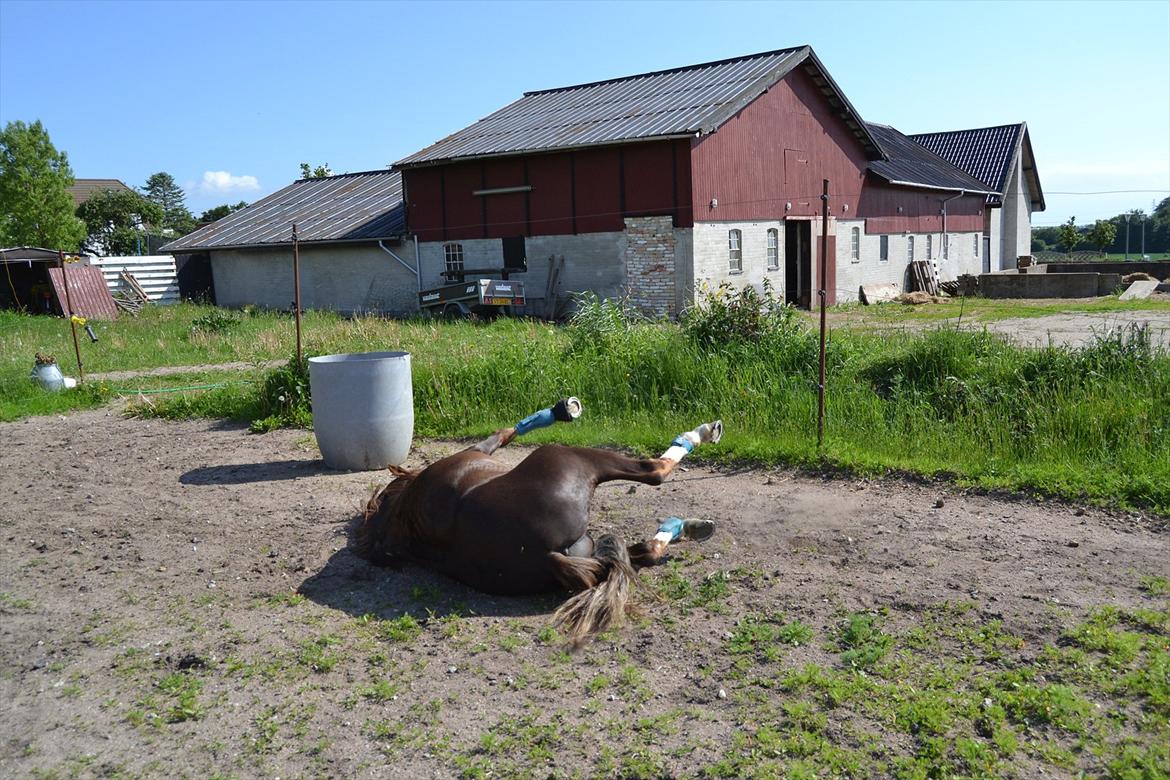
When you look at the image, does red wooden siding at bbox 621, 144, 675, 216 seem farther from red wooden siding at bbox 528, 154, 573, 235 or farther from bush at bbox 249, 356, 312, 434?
bush at bbox 249, 356, 312, 434

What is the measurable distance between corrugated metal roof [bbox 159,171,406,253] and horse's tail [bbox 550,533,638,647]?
23.6 m

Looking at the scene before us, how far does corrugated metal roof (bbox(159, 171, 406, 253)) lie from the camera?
93.9 ft

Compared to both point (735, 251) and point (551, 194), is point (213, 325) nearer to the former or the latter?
point (551, 194)

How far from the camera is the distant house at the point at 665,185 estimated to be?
2228 centimetres

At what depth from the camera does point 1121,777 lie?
131 inches

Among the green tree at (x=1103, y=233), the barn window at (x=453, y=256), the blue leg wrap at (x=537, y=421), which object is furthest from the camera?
the green tree at (x=1103, y=233)

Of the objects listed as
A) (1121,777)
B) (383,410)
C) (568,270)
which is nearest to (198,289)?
(568,270)

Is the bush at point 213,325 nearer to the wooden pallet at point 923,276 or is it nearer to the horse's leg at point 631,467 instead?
the horse's leg at point 631,467

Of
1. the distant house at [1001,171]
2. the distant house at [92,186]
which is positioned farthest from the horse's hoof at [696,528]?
the distant house at [92,186]

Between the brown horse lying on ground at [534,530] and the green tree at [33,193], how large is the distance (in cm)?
4399

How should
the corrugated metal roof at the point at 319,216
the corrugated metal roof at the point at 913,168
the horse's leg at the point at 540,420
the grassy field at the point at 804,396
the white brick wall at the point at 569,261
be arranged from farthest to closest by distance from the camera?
the corrugated metal roof at the point at 913,168
the corrugated metal roof at the point at 319,216
the white brick wall at the point at 569,261
the grassy field at the point at 804,396
the horse's leg at the point at 540,420

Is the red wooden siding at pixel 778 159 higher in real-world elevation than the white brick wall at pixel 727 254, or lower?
higher

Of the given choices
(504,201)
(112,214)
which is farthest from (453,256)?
(112,214)

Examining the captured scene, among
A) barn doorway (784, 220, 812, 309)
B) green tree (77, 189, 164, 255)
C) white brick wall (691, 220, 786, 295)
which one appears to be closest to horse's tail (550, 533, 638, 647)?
white brick wall (691, 220, 786, 295)
